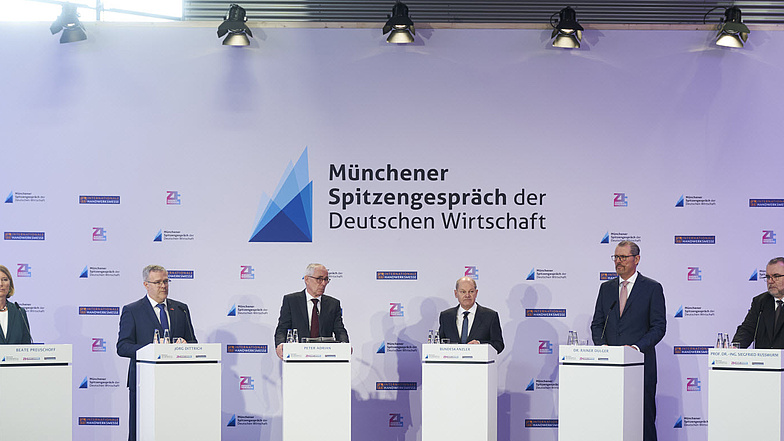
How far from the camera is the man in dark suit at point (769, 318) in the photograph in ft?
23.2

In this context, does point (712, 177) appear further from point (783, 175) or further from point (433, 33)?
point (433, 33)

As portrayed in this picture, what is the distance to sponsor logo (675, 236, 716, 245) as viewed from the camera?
28.9ft

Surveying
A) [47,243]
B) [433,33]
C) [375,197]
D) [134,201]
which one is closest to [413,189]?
[375,197]

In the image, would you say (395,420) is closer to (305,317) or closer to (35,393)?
(305,317)

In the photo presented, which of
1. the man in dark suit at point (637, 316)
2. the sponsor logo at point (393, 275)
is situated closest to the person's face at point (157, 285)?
the sponsor logo at point (393, 275)

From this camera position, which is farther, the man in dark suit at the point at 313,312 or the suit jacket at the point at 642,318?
the man in dark suit at the point at 313,312

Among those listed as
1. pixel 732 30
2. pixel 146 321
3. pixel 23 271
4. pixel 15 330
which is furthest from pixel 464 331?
pixel 23 271

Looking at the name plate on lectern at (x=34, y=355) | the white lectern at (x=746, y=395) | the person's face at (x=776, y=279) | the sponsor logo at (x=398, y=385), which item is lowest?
the sponsor logo at (x=398, y=385)

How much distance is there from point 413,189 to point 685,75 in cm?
309

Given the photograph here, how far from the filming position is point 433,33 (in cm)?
897

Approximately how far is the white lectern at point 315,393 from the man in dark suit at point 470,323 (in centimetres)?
142

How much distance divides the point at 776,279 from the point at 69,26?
7094mm

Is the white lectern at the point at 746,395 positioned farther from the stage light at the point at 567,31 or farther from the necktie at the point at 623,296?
the stage light at the point at 567,31

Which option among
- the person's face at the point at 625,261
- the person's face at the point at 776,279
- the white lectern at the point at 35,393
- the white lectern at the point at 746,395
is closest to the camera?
the white lectern at the point at 746,395
